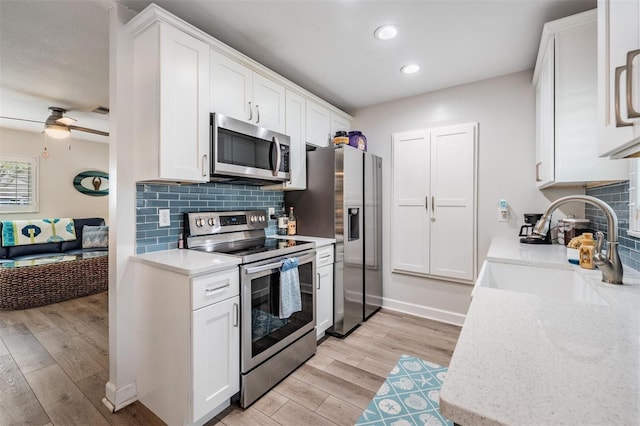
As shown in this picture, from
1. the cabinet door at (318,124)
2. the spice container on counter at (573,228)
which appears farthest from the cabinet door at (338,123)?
the spice container on counter at (573,228)

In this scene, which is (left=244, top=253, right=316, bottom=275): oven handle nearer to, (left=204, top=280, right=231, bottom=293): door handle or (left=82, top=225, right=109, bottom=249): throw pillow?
(left=204, top=280, right=231, bottom=293): door handle

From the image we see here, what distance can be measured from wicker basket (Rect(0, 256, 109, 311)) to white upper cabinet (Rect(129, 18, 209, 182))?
2948 millimetres

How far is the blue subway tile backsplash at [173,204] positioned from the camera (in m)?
1.86

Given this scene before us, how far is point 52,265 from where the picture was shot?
3.55m

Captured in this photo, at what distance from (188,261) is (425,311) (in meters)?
2.56

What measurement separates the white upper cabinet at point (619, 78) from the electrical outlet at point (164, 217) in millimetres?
2233

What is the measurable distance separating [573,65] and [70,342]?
4.37 m

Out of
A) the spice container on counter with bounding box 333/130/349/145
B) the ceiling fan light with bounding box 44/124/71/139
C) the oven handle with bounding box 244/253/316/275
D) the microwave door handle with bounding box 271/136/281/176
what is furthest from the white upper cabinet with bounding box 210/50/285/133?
the ceiling fan light with bounding box 44/124/71/139

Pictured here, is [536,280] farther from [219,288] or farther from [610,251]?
[219,288]

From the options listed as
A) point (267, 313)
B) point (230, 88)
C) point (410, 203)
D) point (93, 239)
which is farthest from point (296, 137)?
point (93, 239)

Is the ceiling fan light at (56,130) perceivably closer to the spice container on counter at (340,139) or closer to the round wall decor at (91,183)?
the round wall decor at (91,183)

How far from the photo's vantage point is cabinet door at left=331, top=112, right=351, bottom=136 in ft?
10.6

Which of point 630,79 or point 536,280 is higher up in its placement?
point 630,79

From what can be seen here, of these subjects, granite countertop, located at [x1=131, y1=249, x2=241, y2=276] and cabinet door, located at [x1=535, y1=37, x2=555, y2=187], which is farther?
cabinet door, located at [x1=535, y1=37, x2=555, y2=187]
